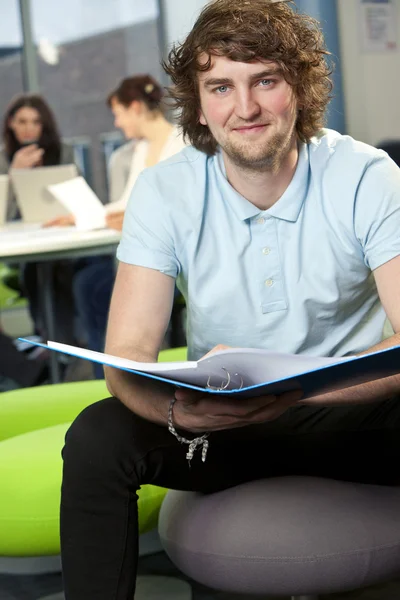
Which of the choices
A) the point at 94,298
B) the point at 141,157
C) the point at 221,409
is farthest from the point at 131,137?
the point at 221,409

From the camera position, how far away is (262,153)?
1674 millimetres

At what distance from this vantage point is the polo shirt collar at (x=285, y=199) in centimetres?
170

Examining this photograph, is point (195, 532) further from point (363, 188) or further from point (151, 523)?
point (363, 188)

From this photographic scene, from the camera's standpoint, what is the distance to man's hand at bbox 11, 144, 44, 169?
490cm

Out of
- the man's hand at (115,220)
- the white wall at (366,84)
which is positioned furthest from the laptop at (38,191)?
the white wall at (366,84)

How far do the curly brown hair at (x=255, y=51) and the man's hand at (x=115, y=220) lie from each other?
1.60 m

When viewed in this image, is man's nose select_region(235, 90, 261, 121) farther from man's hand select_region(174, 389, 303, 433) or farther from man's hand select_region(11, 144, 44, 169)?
man's hand select_region(11, 144, 44, 169)

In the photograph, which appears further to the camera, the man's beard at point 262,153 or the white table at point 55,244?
the white table at point 55,244

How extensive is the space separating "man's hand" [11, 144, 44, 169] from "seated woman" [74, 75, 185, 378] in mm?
709

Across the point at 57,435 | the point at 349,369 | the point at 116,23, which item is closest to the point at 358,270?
the point at 349,369

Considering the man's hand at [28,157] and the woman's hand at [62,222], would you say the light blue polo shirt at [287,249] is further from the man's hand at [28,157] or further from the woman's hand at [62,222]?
the man's hand at [28,157]

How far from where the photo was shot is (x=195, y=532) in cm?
161

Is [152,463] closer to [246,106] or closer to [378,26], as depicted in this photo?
[246,106]

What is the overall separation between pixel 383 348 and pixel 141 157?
2.78m
